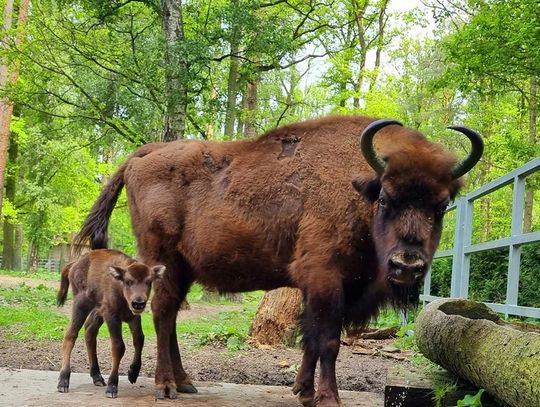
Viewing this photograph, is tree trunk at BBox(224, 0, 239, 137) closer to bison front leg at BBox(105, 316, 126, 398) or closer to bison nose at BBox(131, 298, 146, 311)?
bison front leg at BBox(105, 316, 126, 398)

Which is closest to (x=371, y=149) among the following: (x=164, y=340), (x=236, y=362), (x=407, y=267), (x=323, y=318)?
(x=407, y=267)

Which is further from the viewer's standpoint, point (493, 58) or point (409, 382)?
point (493, 58)

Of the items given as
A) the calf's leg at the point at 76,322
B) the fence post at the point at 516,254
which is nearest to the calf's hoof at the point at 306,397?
the calf's leg at the point at 76,322

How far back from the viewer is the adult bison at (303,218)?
16.4 ft

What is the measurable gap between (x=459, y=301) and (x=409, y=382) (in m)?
1.16

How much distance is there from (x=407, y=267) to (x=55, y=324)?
918cm

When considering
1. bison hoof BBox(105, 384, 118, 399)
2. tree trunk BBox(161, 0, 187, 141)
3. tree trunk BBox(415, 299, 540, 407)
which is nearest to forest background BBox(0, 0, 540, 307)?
tree trunk BBox(161, 0, 187, 141)

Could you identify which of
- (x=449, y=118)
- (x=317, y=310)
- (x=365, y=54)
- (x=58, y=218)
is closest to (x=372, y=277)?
(x=317, y=310)

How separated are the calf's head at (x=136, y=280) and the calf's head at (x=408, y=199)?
→ 6.82ft

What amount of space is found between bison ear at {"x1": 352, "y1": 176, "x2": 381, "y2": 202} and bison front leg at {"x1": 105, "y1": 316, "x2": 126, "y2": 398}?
261cm

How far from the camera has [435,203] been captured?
4918mm

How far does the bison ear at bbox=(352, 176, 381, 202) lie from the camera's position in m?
5.18

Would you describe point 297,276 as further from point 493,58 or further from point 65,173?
point 65,173

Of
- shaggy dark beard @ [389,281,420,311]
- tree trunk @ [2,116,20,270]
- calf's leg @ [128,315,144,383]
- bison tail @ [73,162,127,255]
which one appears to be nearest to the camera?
shaggy dark beard @ [389,281,420,311]
